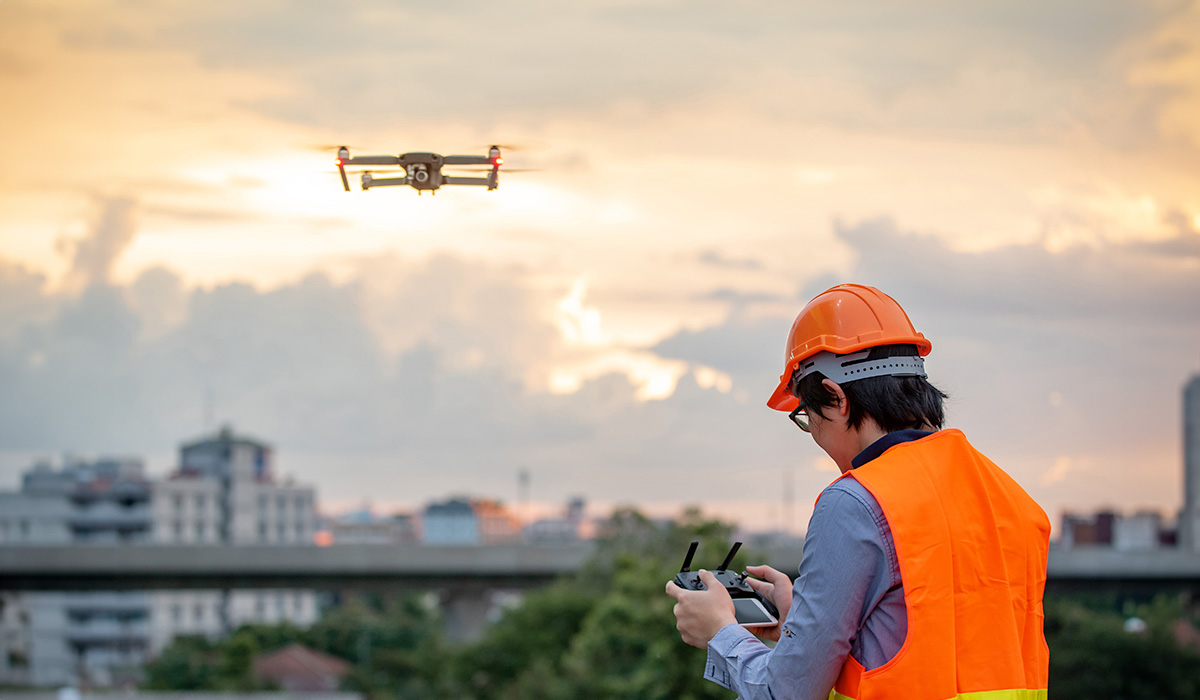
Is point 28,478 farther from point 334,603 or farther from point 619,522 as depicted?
point 619,522

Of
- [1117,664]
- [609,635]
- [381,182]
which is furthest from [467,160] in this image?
[1117,664]

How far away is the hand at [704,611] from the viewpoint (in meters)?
2.23

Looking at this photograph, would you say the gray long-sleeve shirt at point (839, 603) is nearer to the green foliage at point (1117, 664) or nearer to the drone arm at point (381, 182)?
the drone arm at point (381, 182)

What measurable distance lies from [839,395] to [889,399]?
0.10 metres

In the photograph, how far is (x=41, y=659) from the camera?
268 ft

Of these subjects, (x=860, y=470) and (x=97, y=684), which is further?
(x=97, y=684)

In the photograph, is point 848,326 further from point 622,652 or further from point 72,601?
point 72,601

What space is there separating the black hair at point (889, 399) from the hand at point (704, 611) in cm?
42

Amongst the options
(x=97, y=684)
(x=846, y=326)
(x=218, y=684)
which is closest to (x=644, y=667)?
(x=846, y=326)

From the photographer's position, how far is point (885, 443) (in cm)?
214

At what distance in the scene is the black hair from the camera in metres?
2.18

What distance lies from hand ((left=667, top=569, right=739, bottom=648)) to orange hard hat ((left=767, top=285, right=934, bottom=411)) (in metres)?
0.45

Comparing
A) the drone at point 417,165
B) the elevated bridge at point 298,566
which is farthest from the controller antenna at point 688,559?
the elevated bridge at point 298,566

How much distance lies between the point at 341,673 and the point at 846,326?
61811mm
